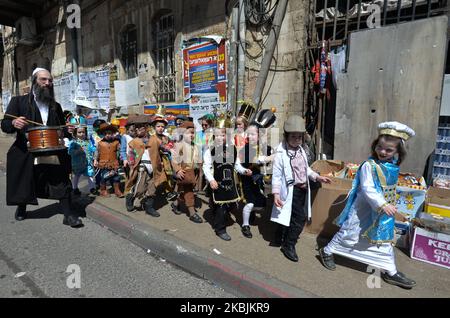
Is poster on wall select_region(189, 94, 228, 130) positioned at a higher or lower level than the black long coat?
higher

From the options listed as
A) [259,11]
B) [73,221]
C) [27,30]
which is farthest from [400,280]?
[27,30]

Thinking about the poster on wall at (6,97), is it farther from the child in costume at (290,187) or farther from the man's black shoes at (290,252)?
the man's black shoes at (290,252)

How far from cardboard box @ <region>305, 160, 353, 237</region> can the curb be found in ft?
4.35

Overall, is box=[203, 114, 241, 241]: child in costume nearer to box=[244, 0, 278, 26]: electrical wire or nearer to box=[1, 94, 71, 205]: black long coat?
box=[1, 94, 71, 205]: black long coat

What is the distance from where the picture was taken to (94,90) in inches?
467

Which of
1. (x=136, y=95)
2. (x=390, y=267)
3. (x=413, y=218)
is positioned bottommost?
(x=390, y=267)

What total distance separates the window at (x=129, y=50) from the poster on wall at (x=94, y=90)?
40.5 inches

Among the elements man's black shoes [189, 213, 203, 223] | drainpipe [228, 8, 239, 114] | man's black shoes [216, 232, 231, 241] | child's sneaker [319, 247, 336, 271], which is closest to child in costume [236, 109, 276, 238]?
man's black shoes [216, 232, 231, 241]

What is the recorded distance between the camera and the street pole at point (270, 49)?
5.72 metres

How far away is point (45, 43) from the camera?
1468 centimetres

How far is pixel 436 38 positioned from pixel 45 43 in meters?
16.7

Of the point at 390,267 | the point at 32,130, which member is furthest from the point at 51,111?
the point at 390,267

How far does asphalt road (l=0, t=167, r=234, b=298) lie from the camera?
→ 270 centimetres

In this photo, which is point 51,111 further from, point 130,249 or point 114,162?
point 130,249
